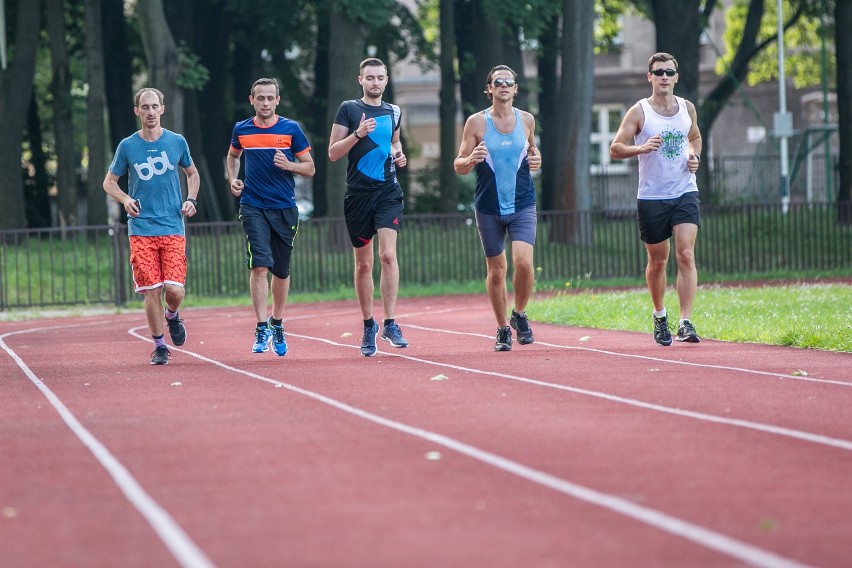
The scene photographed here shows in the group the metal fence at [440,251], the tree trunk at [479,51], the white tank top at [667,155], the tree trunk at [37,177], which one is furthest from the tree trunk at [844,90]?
the white tank top at [667,155]

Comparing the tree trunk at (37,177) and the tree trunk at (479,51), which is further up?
the tree trunk at (479,51)

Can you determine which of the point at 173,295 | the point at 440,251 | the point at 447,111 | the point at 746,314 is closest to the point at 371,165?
the point at 173,295

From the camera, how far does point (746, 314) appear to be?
15539 mm

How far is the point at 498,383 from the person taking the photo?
32.2ft

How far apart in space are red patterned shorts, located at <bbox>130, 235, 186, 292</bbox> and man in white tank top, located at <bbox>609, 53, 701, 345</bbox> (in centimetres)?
351

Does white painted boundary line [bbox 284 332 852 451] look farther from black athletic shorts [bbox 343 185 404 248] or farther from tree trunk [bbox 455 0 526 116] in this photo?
tree trunk [bbox 455 0 526 116]

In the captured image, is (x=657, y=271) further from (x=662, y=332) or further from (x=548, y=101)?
(x=548, y=101)

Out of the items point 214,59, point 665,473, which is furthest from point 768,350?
point 214,59

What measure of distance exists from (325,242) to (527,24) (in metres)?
9.16

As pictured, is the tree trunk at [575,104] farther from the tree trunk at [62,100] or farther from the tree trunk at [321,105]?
the tree trunk at [62,100]

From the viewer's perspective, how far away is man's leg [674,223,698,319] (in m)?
12.5

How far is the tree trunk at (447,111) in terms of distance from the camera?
1406 inches

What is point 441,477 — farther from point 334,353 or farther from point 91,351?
point 91,351

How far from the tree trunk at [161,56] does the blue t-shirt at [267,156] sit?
57.6 ft
